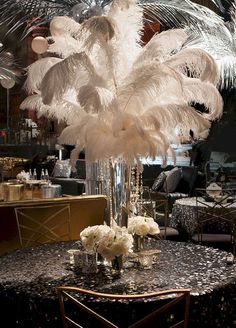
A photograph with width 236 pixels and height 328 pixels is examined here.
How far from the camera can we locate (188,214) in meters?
5.47

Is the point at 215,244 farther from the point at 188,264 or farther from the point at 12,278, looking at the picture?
the point at 12,278

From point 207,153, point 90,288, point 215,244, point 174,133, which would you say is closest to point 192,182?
point 207,153

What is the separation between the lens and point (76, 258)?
2.56 meters

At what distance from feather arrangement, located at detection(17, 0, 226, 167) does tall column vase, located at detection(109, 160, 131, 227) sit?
150mm

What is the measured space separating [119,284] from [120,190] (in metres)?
1.01

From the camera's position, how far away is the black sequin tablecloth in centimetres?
220

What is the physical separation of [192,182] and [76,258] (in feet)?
18.1

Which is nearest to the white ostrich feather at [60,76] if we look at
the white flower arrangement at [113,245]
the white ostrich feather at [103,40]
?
the white ostrich feather at [103,40]

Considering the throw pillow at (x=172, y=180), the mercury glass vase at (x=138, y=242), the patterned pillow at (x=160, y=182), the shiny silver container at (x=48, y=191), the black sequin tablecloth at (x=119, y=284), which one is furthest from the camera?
the patterned pillow at (x=160, y=182)

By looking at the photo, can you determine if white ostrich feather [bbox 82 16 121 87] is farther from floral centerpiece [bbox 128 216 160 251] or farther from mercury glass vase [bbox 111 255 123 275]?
mercury glass vase [bbox 111 255 123 275]

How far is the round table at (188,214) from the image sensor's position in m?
5.34

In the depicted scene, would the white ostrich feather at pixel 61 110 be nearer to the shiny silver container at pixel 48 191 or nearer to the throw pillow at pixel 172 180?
the shiny silver container at pixel 48 191

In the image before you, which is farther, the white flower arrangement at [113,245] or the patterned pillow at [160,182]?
the patterned pillow at [160,182]

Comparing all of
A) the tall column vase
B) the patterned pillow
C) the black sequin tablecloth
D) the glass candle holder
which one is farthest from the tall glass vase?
the patterned pillow
